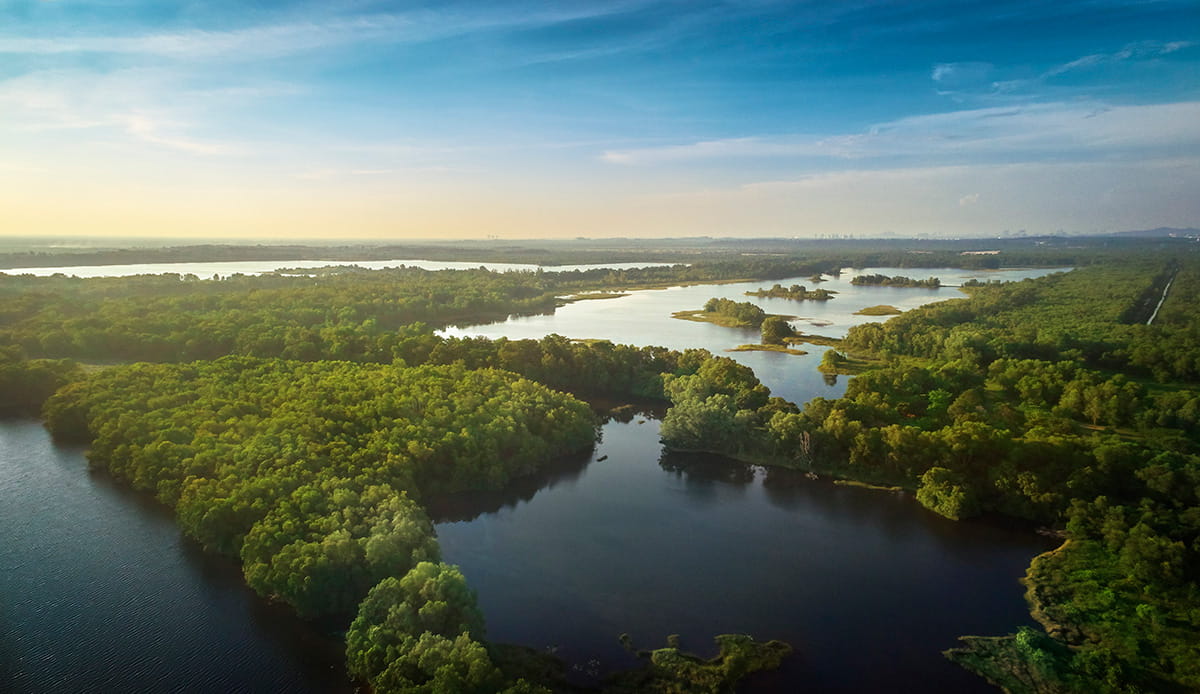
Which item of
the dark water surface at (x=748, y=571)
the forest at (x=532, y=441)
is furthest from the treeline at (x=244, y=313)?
the dark water surface at (x=748, y=571)

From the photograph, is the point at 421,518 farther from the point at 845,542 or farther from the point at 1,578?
the point at 845,542

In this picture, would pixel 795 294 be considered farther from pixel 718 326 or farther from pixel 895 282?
pixel 718 326

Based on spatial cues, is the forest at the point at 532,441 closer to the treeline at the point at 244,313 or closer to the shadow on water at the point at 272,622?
the treeline at the point at 244,313

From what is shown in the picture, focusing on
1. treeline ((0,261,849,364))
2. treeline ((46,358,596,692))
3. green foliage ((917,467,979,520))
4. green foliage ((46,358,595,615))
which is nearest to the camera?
treeline ((46,358,596,692))

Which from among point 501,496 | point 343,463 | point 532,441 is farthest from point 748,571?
point 343,463

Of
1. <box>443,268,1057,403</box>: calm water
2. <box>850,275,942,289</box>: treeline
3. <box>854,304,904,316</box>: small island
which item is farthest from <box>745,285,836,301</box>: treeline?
<box>850,275,942,289</box>: treeline

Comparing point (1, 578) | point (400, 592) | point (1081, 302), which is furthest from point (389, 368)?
point (1081, 302)

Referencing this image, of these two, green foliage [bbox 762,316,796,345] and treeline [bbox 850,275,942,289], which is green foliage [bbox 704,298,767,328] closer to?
green foliage [bbox 762,316,796,345]
